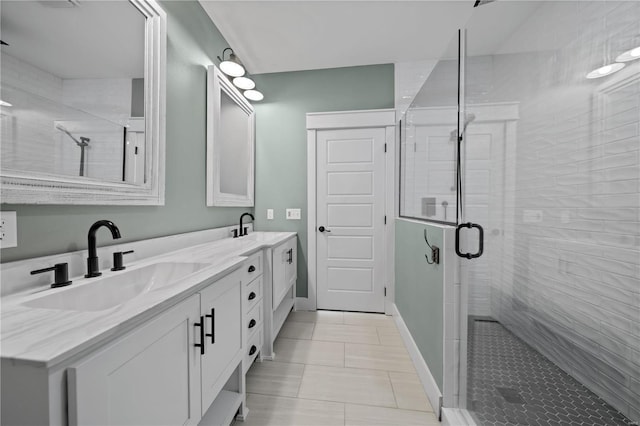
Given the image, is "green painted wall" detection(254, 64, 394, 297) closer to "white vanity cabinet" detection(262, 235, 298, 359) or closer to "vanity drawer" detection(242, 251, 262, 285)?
"white vanity cabinet" detection(262, 235, 298, 359)

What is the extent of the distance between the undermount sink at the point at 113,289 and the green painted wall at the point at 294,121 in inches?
67.7

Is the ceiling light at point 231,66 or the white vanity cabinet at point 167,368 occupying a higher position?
the ceiling light at point 231,66

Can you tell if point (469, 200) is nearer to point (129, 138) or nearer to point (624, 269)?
point (624, 269)

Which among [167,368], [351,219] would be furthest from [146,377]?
[351,219]

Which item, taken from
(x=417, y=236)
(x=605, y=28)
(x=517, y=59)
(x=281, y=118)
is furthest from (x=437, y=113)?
(x=281, y=118)

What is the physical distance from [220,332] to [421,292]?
4.34 feet

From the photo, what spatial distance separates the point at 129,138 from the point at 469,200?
1.74 m

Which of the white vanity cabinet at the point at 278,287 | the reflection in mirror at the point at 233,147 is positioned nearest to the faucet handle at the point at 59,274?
the white vanity cabinet at the point at 278,287

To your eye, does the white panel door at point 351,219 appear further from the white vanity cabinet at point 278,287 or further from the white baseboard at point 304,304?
the white vanity cabinet at point 278,287

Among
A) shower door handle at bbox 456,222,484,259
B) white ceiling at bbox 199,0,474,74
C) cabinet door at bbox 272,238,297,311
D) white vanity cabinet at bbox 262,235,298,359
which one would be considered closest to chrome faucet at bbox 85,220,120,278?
white vanity cabinet at bbox 262,235,298,359

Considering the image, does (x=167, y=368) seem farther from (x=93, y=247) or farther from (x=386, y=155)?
(x=386, y=155)

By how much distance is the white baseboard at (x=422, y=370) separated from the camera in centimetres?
143

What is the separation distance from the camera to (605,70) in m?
0.74

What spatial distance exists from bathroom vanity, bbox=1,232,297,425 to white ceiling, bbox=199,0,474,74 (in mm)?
1951
